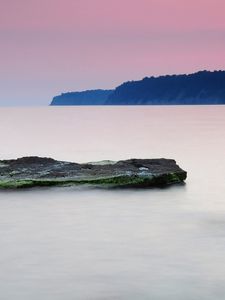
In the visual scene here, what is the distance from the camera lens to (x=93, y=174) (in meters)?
26.9

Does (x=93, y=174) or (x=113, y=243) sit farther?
(x=93, y=174)

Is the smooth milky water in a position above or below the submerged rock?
below

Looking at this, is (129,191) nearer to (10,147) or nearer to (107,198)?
(107,198)

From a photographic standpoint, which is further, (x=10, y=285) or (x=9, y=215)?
(x=9, y=215)

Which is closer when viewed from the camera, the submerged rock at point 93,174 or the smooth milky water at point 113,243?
the smooth milky water at point 113,243

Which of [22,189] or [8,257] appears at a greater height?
[22,189]

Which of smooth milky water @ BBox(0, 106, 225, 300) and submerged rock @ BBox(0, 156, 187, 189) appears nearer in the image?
smooth milky water @ BBox(0, 106, 225, 300)

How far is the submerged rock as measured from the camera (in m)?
26.2

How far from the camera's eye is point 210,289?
44.8 ft

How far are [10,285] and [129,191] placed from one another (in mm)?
12250

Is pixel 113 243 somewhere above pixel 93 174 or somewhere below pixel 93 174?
below

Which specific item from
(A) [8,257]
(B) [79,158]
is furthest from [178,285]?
(B) [79,158]

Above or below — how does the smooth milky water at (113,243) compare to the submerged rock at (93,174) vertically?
below

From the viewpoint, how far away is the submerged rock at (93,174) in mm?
26219
